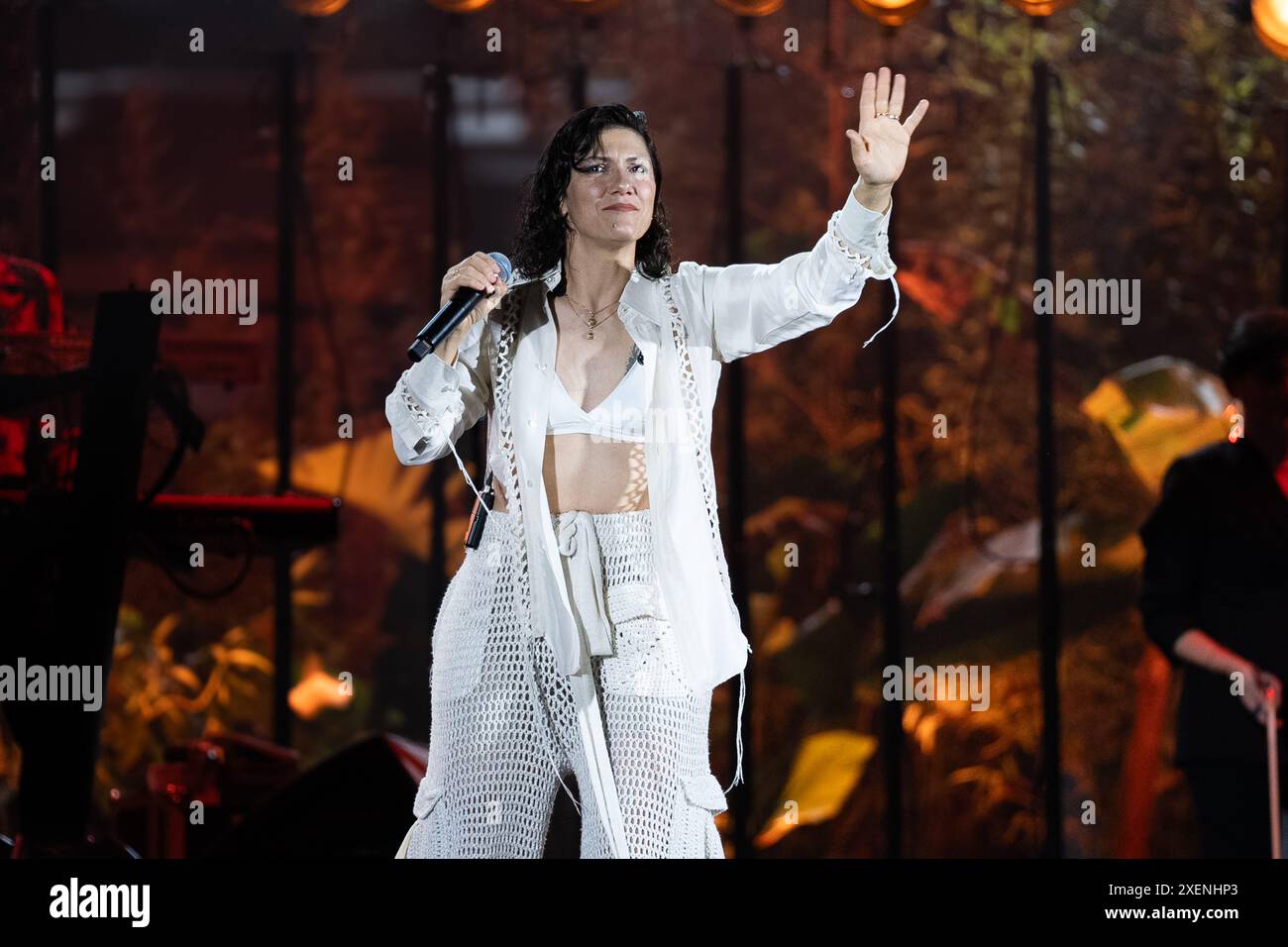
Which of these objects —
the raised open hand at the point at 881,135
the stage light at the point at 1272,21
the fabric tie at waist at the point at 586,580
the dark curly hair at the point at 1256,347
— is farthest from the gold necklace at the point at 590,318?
the stage light at the point at 1272,21

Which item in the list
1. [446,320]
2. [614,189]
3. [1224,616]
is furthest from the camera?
[1224,616]

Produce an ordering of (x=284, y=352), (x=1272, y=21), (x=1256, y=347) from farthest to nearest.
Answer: (x=284, y=352) < (x=1272, y=21) < (x=1256, y=347)

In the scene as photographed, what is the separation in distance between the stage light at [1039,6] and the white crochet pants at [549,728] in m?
2.01

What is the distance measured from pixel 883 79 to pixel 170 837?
2.42 meters

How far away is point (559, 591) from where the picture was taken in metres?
2.28

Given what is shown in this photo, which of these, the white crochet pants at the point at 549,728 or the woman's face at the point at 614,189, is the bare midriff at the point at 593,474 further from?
the woman's face at the point at 614,189

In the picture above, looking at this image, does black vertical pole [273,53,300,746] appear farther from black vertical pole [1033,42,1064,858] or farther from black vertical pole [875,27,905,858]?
black vertical pole [1033,42,1064,858]

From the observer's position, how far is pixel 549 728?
2.33 m

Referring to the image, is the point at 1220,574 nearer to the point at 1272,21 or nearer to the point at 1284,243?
the point at 1284,243

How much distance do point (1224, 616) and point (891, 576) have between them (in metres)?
0.85

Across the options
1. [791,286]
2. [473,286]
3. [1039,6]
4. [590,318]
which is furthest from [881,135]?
[1039,6]

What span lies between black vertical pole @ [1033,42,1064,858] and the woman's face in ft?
5.66

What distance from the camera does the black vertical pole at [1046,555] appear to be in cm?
389

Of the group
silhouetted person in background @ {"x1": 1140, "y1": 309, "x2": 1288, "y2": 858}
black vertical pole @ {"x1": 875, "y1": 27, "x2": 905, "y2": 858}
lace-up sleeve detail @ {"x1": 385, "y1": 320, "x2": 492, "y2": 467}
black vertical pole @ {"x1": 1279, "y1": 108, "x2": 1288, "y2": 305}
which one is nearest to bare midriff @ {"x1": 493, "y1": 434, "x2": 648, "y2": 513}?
lace-up sleeve detail @ {"x1": 385, "y1": 320, "x2": 492, "y2": 467}
